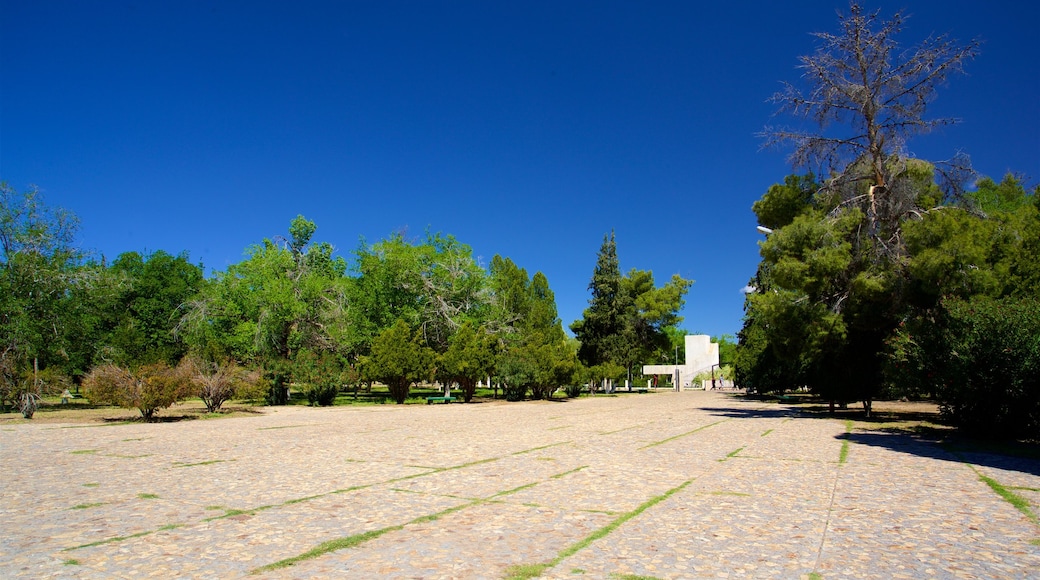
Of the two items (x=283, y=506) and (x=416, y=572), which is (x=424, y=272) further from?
(x=416, y=572)

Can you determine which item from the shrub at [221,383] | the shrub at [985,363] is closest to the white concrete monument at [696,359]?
the shrub at [221,383]

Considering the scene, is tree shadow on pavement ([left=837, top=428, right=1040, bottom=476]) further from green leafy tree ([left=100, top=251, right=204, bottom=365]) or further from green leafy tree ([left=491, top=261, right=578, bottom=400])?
green leafy tree ([left=100, top=251, right=204, bottom=365])

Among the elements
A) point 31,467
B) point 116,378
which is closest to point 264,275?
point 116,378

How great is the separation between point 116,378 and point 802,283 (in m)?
20.4

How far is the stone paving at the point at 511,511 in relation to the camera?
441cm

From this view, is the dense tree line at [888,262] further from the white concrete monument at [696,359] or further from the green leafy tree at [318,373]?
the white concrete monument at [696,359]

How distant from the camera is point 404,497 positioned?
6793 mm

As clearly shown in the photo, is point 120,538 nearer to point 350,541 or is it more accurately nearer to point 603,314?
point 350,541

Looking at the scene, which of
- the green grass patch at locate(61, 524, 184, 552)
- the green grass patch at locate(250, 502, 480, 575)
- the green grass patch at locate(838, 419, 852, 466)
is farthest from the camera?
the green grass patch at locate(838, 419, 852, 466)

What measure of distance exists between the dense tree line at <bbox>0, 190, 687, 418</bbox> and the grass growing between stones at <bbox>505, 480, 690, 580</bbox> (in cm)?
1635

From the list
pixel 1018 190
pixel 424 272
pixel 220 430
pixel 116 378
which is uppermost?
pixel 1018 190

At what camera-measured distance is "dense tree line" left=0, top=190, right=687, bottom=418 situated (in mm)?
21031

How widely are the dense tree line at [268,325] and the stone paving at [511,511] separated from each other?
1054 centimetres

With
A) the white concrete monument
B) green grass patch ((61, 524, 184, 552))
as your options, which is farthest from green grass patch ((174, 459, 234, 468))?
the white concrete monument
